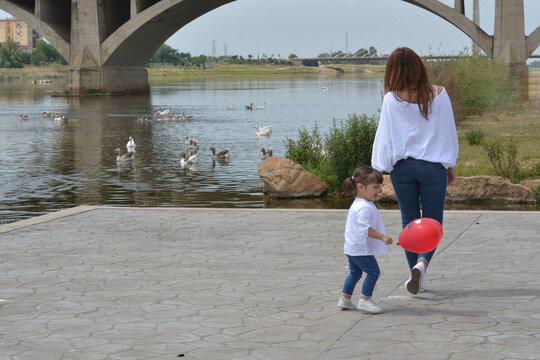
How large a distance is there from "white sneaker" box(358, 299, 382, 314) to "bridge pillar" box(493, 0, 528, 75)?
36.9 metres

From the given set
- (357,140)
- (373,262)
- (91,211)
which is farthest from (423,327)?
(357,140)

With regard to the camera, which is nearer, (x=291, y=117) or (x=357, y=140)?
(x=357, y=140)

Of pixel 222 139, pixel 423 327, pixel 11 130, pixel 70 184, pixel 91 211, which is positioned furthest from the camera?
pixel 11 130

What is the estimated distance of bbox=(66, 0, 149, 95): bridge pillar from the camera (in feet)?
170

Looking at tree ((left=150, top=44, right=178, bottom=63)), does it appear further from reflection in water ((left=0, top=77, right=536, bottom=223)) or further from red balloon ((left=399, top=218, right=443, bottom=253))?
red balloon ((left=399, top=218, right=443, bottom=253))

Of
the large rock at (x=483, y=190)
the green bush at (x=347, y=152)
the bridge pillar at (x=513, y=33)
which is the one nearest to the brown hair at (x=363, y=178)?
the large rock at (x=483, y=190)

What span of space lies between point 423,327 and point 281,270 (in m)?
1.71

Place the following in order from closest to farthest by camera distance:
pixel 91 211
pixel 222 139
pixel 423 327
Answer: pixel 423 327, pixel 91 211, pixel 222 139

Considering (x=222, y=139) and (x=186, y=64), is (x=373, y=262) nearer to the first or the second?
(x=222, y=139)

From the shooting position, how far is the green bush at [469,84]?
24.0m

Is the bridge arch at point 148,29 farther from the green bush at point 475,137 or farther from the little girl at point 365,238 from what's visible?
the little girl at point 365,238

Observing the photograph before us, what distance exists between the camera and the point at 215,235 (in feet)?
24.6

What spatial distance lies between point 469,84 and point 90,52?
1314 inches

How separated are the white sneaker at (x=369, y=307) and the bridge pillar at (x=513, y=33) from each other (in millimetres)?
36917
